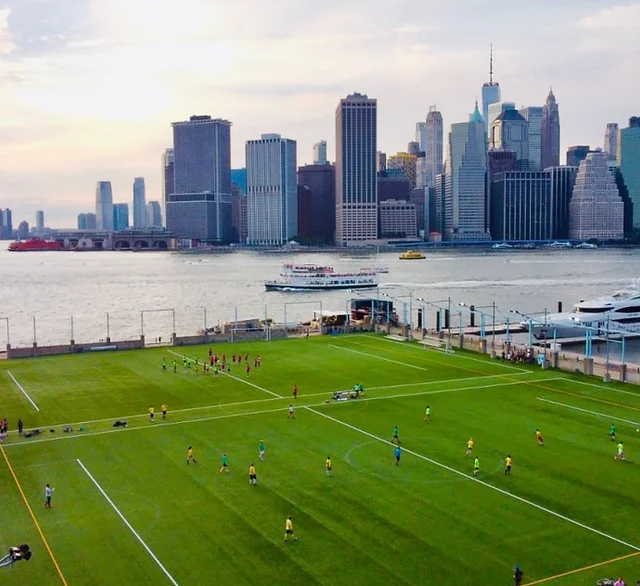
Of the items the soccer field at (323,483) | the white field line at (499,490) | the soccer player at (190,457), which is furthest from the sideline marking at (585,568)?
the soccer player at (190,457)

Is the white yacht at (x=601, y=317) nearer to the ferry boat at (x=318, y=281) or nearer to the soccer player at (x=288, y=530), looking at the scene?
the soccer player at (x=288, y=530)

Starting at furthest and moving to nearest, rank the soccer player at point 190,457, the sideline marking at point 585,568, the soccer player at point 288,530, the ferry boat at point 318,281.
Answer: the ferry boat at point 318,281 → the soccer player at point 190,457 → the soccer player at point 288,530 → the sideline marking at point 585,568

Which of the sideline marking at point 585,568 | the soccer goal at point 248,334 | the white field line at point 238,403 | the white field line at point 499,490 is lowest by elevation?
the sideline marking at point 585,568

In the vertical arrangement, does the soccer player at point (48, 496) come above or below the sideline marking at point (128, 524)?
above

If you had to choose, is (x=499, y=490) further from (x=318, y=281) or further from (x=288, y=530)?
(x=318, y=281)

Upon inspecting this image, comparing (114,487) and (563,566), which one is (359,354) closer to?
(114,487)

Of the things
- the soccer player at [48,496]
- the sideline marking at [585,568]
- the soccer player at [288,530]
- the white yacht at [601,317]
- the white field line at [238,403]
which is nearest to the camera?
the sideline marking at [585,568]

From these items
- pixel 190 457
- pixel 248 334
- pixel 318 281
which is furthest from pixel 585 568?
pixel 318 281
